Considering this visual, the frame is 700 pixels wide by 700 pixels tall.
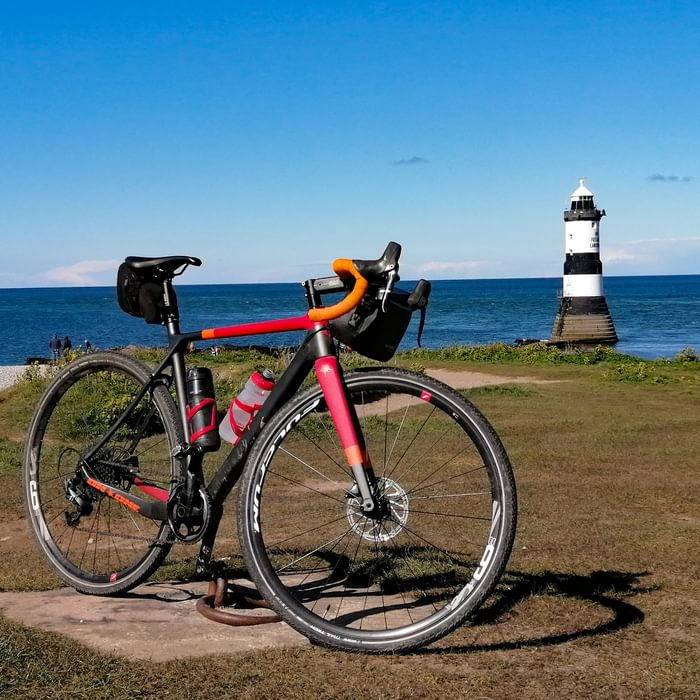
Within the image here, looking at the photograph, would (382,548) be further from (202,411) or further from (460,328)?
(460,328)

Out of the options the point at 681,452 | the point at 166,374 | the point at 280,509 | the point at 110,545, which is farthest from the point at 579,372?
the point at 166,374

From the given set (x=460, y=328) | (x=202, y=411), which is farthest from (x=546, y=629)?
(x=460, y=328)

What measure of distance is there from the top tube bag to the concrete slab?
4.86 ft

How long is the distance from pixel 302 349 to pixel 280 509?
14.7ft

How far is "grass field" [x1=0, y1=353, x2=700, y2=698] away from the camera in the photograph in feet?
12.8

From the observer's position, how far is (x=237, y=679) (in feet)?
12.9

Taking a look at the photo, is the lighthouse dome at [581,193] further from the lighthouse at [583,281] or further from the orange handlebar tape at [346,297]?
the orange handlebar tape at [346,297]

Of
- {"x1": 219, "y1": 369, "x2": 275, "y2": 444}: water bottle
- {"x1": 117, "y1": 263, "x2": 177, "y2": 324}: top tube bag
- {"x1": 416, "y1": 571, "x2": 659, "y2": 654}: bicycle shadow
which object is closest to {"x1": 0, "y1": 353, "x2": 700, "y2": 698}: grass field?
{"x1": 416, "y1": 571, "x2": 659, "y2": 654}: bicycle shadow

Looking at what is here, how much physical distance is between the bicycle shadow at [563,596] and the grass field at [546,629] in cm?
1

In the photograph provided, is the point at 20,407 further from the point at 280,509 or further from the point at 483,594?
the point at 483,594

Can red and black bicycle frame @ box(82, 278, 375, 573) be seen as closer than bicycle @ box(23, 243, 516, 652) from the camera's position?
No

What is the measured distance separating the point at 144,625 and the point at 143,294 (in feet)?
5.52

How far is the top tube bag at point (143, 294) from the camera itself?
5.12 m

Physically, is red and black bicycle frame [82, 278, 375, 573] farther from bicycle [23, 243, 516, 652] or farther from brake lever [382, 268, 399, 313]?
brake lever [382, 268, 399, 313]
